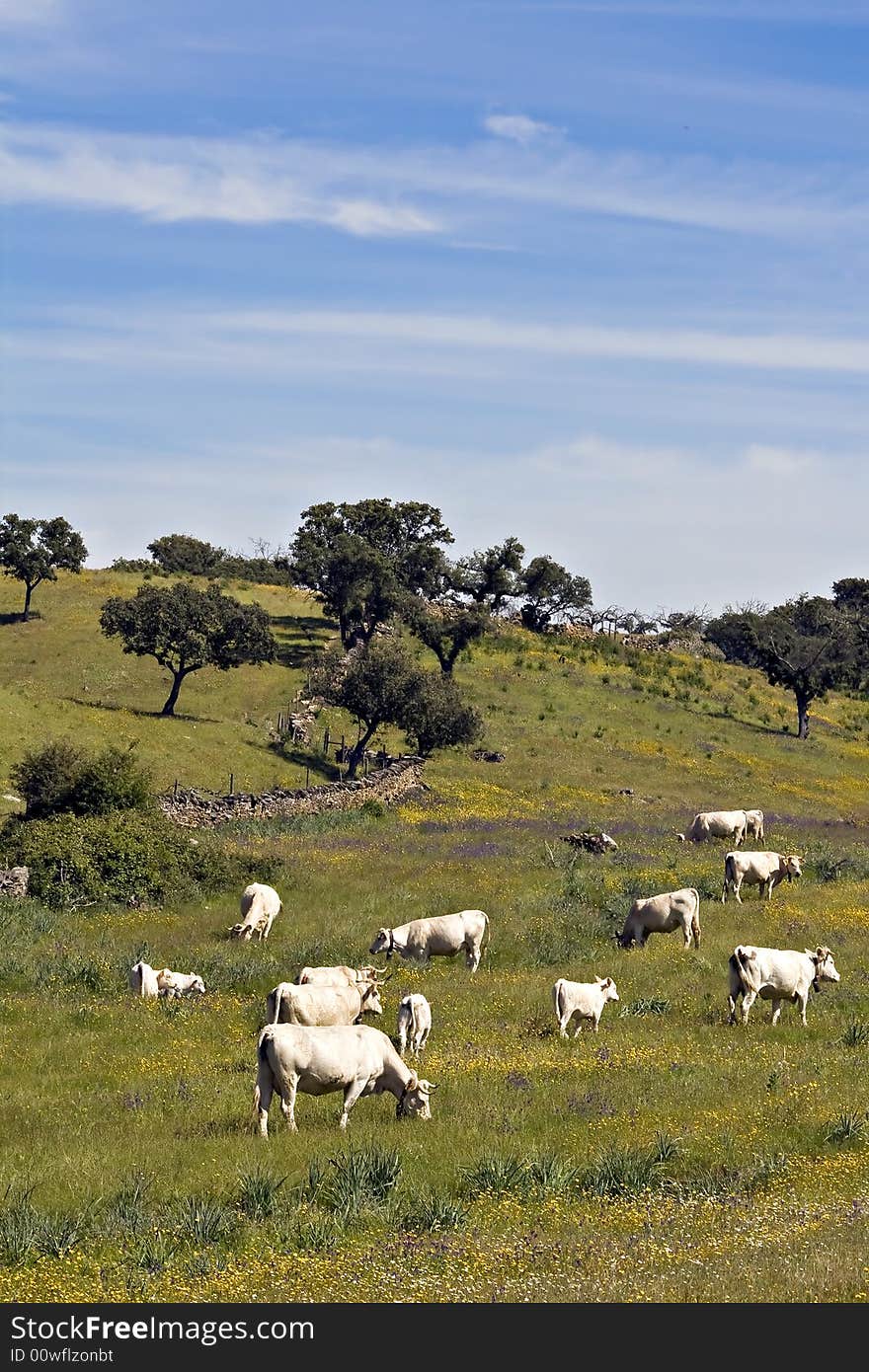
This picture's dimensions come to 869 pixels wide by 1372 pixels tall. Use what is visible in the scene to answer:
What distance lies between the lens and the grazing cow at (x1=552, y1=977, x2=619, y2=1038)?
72.4ft

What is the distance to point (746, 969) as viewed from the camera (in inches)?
888

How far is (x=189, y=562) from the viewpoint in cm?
13525

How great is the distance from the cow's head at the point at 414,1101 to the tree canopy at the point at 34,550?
265ft

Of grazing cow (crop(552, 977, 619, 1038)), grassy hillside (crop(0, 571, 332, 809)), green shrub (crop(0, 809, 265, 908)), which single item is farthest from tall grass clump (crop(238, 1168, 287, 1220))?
grassy hillside (crop(0, 571, 332, 809))

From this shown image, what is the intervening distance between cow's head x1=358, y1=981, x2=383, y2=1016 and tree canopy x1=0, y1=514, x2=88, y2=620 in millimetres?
76179

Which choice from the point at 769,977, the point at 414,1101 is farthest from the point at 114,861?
the point at 414,1101

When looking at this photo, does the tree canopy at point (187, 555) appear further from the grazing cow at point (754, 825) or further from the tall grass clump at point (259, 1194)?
the tall grass clump at point (259, 1194)

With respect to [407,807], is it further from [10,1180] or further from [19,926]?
[10,1180]

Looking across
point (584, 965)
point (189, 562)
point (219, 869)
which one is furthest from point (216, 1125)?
point (189, 562)

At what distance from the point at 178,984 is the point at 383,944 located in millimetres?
4132

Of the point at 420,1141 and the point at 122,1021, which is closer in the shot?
the point at 420,1141

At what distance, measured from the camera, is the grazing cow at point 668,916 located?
92.8 ft

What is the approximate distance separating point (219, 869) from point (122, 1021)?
41.9ft

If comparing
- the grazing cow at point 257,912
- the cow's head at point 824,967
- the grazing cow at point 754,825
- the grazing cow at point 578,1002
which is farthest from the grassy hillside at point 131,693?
the cow's head at point 824,967
